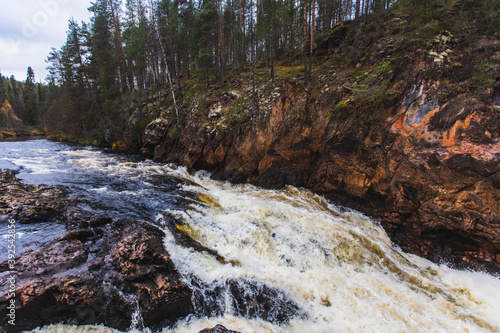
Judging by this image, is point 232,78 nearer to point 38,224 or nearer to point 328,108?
point 328,108

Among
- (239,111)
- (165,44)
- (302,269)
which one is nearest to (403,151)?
(302,269)

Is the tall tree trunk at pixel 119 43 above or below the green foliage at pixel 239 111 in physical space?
above

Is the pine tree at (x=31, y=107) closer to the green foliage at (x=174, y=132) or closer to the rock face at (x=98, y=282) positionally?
the green foliage at (x=174, y=132)

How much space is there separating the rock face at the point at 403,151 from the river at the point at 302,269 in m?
1.26

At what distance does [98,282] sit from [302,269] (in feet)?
20.8

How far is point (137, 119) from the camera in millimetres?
25312

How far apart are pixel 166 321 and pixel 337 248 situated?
6821 millimetres

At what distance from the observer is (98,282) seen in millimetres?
5195

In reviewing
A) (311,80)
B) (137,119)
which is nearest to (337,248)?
(311,80)

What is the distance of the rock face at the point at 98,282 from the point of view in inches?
184

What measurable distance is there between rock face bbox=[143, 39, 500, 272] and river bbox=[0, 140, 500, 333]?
1260 millimetres

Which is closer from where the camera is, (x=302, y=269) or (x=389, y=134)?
(x=302, y=269)

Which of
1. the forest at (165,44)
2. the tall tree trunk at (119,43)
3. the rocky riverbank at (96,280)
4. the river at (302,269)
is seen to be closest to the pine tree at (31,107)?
the forest at (165,44)

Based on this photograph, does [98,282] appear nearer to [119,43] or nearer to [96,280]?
[96,280]
